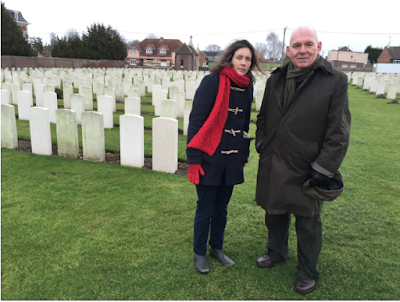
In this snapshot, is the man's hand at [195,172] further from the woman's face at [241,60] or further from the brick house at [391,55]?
the brick house at [391,55]

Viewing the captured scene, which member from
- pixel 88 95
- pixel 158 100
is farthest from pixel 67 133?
pixel 88 95

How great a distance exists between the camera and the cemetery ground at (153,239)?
96.3 inches

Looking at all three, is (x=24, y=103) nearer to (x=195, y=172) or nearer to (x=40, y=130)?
(x=40, y=130)

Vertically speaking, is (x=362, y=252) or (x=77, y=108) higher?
(x=77, y=108)

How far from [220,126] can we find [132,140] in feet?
10.1

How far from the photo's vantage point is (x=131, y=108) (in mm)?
7727

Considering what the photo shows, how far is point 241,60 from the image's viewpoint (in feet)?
7.67

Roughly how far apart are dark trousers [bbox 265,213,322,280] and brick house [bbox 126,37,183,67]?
2465 inches

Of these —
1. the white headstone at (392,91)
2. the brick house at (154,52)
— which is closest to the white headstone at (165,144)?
the white headstone at (392,91)

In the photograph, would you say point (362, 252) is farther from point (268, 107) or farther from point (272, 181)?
point (268, 107)

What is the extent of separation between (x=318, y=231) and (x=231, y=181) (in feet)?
2.59

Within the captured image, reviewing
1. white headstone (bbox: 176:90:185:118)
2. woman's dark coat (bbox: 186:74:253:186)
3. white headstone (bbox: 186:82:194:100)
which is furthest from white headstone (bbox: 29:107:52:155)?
white headstone (bbox: 186:82:194:100)

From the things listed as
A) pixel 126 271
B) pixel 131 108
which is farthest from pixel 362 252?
pixel 131 108

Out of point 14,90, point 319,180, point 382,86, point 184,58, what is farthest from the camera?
point 184,58
